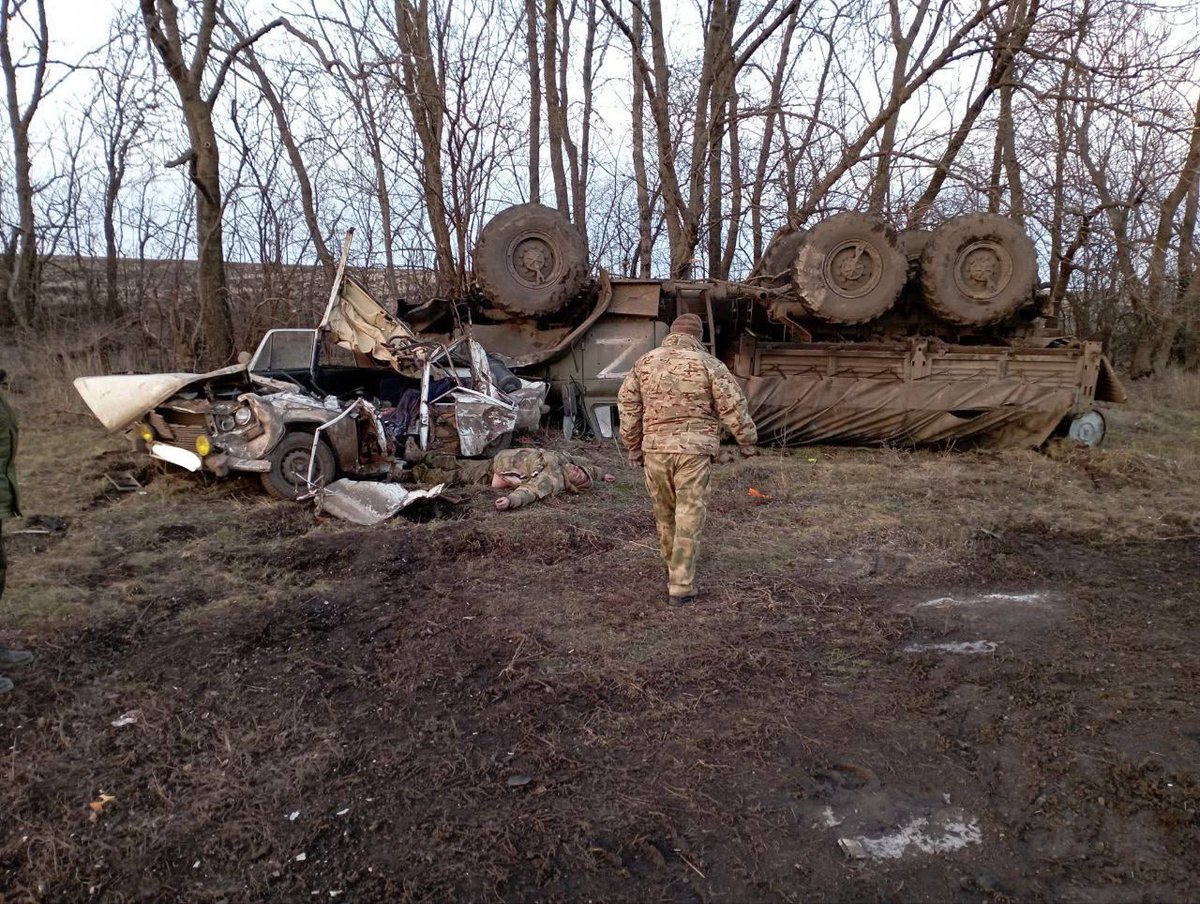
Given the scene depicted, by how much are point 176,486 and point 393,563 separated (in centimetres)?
308

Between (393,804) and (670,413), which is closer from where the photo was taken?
(393,804)

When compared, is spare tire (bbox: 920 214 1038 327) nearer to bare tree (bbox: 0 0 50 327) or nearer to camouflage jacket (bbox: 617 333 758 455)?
camouflage jacket (bbox: 617 333 758 455)

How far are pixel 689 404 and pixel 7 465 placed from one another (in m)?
3.37

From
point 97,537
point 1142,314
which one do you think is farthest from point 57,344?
point 1142,314

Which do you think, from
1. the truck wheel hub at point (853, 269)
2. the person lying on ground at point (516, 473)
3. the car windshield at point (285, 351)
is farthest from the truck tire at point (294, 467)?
the truck wheel hub at point (853, 269)

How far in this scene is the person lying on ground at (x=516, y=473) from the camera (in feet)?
23.6

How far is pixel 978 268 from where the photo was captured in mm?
9234

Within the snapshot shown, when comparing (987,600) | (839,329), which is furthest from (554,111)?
(987,600)

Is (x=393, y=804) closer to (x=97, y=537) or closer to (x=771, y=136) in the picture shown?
(x=97, y=537)

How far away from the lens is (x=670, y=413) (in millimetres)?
4484

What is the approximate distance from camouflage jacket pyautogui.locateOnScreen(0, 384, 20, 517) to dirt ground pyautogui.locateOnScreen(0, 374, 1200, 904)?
765mm

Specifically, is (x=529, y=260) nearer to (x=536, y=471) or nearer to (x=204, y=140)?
(x=536, y=471)

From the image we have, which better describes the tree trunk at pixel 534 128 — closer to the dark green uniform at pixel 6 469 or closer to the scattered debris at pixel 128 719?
the dark green uniform at pixel 6 469

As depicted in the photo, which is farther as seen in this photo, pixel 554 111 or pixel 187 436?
pixel 554 111
